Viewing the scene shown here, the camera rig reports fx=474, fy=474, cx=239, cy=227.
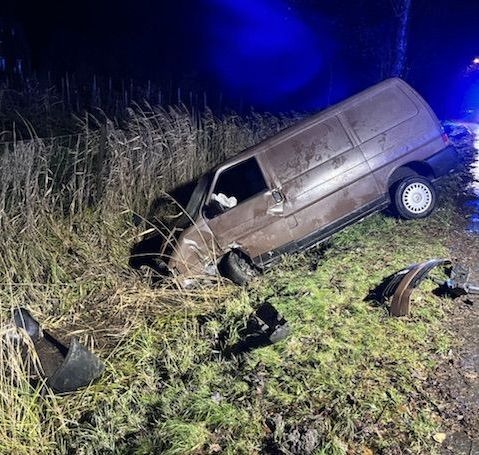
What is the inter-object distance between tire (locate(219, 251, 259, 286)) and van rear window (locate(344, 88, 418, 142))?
2.54m

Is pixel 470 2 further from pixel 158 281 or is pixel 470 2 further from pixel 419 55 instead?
pixel 158 281

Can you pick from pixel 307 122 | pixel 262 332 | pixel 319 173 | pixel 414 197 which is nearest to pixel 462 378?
pixel 262 332

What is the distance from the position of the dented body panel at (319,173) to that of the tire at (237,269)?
4.4 inches

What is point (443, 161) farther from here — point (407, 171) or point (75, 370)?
point (75, 370)

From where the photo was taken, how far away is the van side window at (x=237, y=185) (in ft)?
22.9

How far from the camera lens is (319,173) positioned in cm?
700

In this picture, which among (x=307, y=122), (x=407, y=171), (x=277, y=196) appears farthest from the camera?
(x=407, y=171)

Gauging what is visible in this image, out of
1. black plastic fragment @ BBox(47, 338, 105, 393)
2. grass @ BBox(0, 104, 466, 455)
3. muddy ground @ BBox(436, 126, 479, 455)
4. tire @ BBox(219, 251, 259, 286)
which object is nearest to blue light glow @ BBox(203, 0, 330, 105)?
grass @ BBox(0, 104, 466, 455)

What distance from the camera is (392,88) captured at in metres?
7.33

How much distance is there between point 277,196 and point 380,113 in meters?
2.08

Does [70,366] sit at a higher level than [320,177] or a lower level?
lower

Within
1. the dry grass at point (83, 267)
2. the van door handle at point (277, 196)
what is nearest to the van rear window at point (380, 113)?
the van door handle at point (277, 196)

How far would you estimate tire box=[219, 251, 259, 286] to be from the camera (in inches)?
260

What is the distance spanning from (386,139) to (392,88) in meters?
0.84
